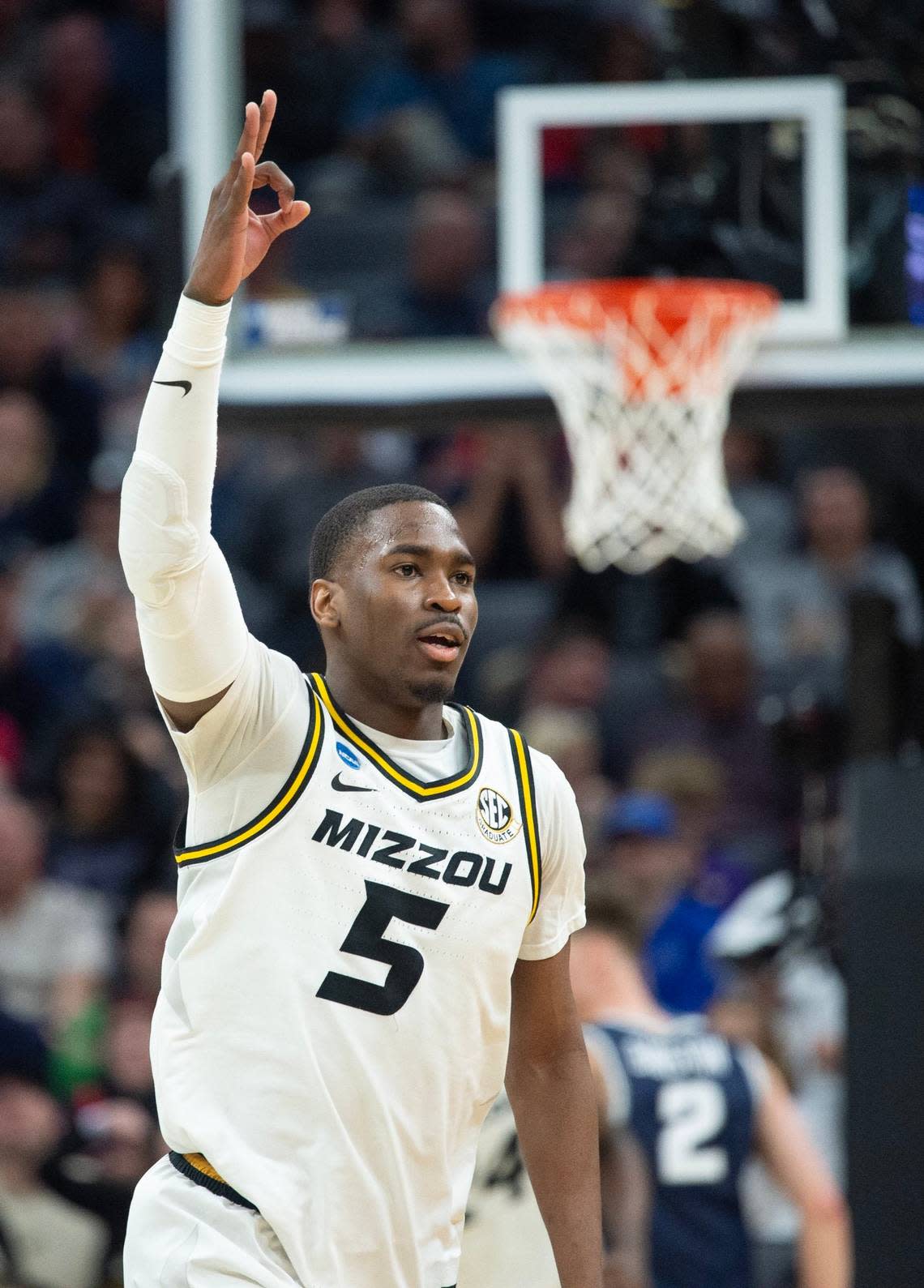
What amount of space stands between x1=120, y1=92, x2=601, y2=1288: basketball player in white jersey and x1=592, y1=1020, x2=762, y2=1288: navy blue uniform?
2.04 meters

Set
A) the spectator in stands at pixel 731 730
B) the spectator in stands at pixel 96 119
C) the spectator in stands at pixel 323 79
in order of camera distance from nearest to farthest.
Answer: the spectator in stands at pixel 731 730, the spectator in stands at pixel 323 79, the spectator in stands at pixel 96 119

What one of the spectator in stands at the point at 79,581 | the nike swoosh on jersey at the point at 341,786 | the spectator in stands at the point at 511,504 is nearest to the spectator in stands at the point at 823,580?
the spectator in stands at the point at 511,504

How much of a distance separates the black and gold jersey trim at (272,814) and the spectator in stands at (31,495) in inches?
276

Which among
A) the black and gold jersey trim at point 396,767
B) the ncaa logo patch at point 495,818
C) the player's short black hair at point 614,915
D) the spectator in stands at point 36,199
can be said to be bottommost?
the player's short black hair at point 614,915

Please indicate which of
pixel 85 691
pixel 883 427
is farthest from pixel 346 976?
pixel 85 691

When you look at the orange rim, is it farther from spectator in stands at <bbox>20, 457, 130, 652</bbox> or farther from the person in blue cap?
spectator in stands at <bbox>20, 457, 130, 652</bbox>

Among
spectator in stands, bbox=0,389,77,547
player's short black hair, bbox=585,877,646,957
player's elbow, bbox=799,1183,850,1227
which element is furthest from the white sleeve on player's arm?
spectator in stands, bbox=0,389,77,547

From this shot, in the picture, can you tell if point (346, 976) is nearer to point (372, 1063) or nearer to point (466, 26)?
point (372, 1063)

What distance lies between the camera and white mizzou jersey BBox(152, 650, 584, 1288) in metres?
3.41

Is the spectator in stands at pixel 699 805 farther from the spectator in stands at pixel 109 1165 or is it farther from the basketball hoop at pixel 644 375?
the spectator in stands at pixel 109 1165

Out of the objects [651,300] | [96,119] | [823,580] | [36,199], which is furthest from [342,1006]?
[96,119]

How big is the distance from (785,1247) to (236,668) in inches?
191

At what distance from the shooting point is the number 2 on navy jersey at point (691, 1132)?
5.80 meters

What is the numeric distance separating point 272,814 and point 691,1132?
2.74 metres
